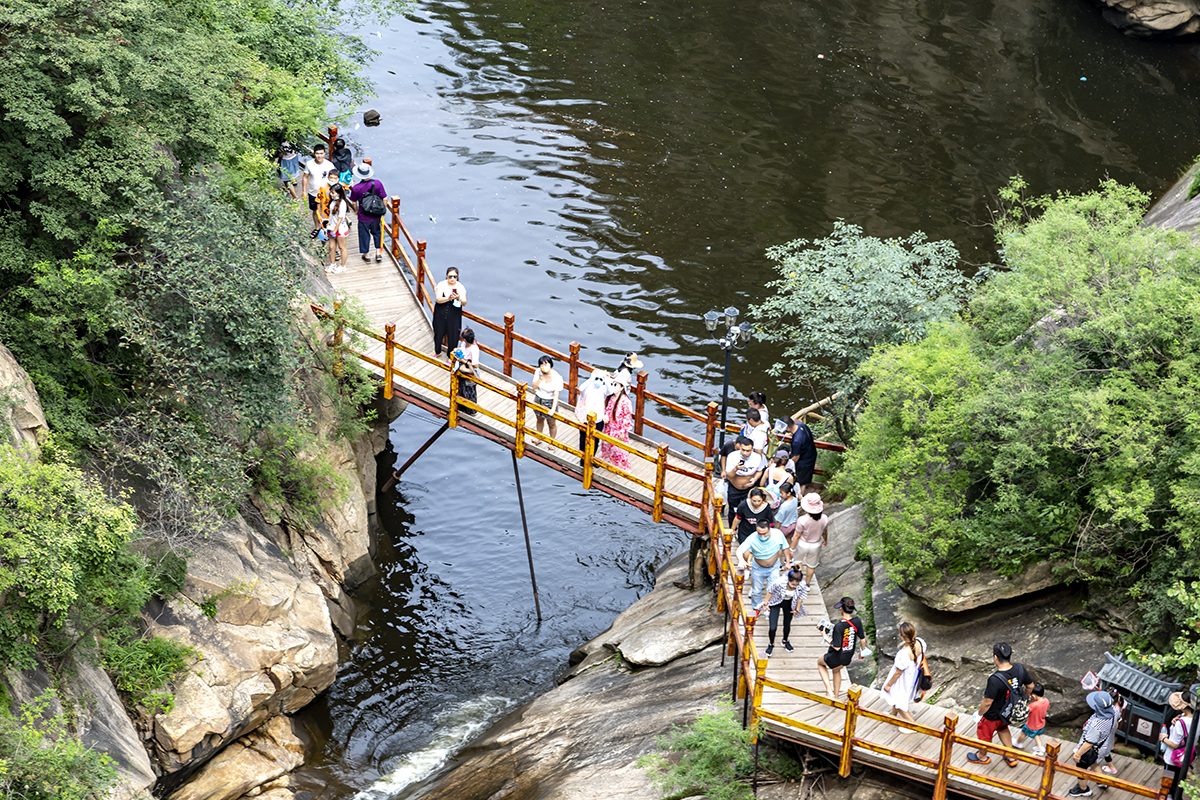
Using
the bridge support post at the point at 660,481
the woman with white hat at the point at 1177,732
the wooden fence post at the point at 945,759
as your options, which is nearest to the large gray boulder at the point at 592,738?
the bridge support post at the point at 660,481

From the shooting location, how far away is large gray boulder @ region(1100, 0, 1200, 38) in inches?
1891

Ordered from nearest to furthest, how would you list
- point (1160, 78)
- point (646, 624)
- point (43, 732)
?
point (43, 732) → point (646, 624) → point (1160, 78)

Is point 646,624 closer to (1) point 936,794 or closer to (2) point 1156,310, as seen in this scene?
(1) point 936,794

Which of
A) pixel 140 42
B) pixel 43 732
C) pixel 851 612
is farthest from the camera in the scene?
pixel 140 42

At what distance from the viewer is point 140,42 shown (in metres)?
17.0

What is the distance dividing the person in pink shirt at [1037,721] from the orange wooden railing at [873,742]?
0.33 metres

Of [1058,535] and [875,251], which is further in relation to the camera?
[875,251]

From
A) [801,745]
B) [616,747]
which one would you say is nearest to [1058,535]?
[801,745]

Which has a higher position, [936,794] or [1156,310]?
[1156,310]

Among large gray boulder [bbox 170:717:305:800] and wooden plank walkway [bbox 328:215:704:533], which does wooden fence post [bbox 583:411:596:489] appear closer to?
wooden plank walkway [bbox 328:215:704:533]

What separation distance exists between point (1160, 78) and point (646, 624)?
1566 inches

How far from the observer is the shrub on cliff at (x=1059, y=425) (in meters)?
13.9

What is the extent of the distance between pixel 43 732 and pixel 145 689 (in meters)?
2.55

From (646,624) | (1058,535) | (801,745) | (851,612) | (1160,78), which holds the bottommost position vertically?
(646,624)
